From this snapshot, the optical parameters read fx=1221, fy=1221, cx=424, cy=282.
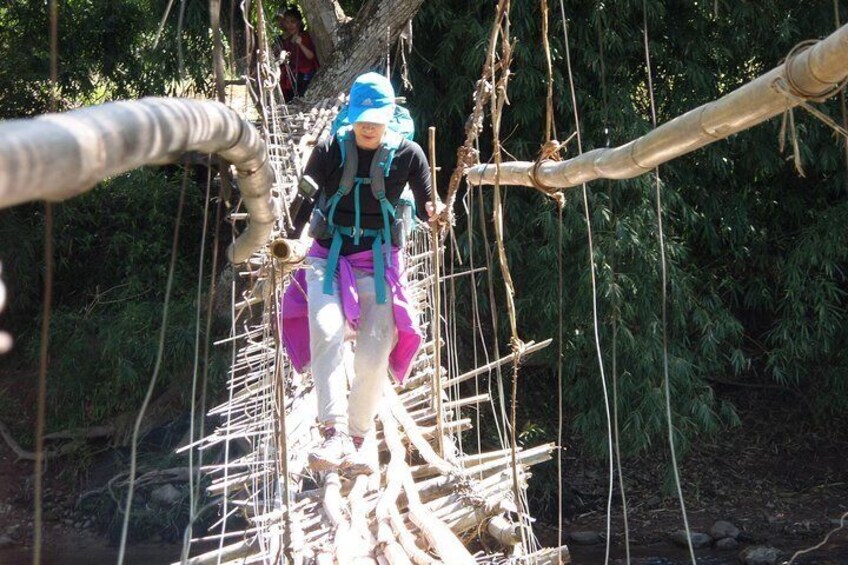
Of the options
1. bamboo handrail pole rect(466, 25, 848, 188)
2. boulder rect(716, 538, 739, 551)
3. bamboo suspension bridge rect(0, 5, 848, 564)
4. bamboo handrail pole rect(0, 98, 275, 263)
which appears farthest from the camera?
boulder rect(716, 538, 739, 551)

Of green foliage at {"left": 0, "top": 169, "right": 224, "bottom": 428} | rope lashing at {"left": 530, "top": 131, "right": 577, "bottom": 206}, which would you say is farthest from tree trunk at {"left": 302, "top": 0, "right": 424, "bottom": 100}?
rope lashing at {"left": 530, "top": 131, "right": 577, "bottom": 206}

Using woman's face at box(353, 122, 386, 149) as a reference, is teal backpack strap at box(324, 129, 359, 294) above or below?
below

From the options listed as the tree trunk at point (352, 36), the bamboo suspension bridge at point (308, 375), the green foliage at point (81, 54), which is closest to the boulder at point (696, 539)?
the bamboo suspension bridge at point (308, 375)

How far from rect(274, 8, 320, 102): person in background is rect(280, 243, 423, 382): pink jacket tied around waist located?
276 cm

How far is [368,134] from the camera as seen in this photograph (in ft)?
7.82

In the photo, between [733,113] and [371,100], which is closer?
[733,113]

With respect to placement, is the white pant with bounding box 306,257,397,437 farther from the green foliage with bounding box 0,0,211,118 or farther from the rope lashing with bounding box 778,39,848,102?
the green foliage with bounding box 0,0,211,118

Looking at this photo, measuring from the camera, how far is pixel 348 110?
241 cm

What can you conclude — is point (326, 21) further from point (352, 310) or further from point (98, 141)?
point (98, 141)

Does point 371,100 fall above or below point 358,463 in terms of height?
above

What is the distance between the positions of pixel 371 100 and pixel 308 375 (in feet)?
3.05

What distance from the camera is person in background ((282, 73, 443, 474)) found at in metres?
2.41

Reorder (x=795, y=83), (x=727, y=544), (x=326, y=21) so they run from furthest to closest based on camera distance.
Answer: (x=727, y=544) < (x=326, y=21) < (x=795, y=83)

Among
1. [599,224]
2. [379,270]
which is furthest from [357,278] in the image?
[599,224]
